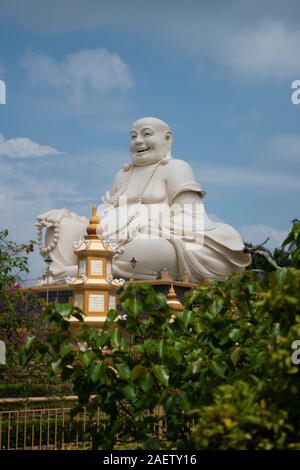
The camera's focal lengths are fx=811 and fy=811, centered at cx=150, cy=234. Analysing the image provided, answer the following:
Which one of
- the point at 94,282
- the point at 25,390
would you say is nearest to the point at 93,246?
the point at 94,282

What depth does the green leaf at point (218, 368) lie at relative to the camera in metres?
4.93

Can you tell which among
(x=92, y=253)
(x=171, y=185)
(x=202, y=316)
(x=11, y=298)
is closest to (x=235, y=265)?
(x=171, y=185)

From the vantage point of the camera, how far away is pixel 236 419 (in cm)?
387

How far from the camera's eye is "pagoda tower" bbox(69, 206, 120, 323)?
13.8m

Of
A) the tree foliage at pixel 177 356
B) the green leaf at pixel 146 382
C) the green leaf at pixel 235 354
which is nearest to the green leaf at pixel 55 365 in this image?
the tree foliage at pixel 177 356

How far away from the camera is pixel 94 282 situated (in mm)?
13898

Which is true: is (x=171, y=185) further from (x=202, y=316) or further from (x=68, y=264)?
(x=202, y=316)

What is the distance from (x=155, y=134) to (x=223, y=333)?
17.7 m

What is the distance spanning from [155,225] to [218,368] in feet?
54.1

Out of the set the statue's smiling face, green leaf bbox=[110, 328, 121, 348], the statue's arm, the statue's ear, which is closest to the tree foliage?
green leaf bbox=[110, 328, 121, 348]

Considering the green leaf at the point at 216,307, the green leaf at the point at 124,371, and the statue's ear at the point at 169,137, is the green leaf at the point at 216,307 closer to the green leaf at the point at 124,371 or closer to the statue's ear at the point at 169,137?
the green leaf at the point at 124,371

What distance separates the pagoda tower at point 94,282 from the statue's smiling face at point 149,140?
8825 millimetres
